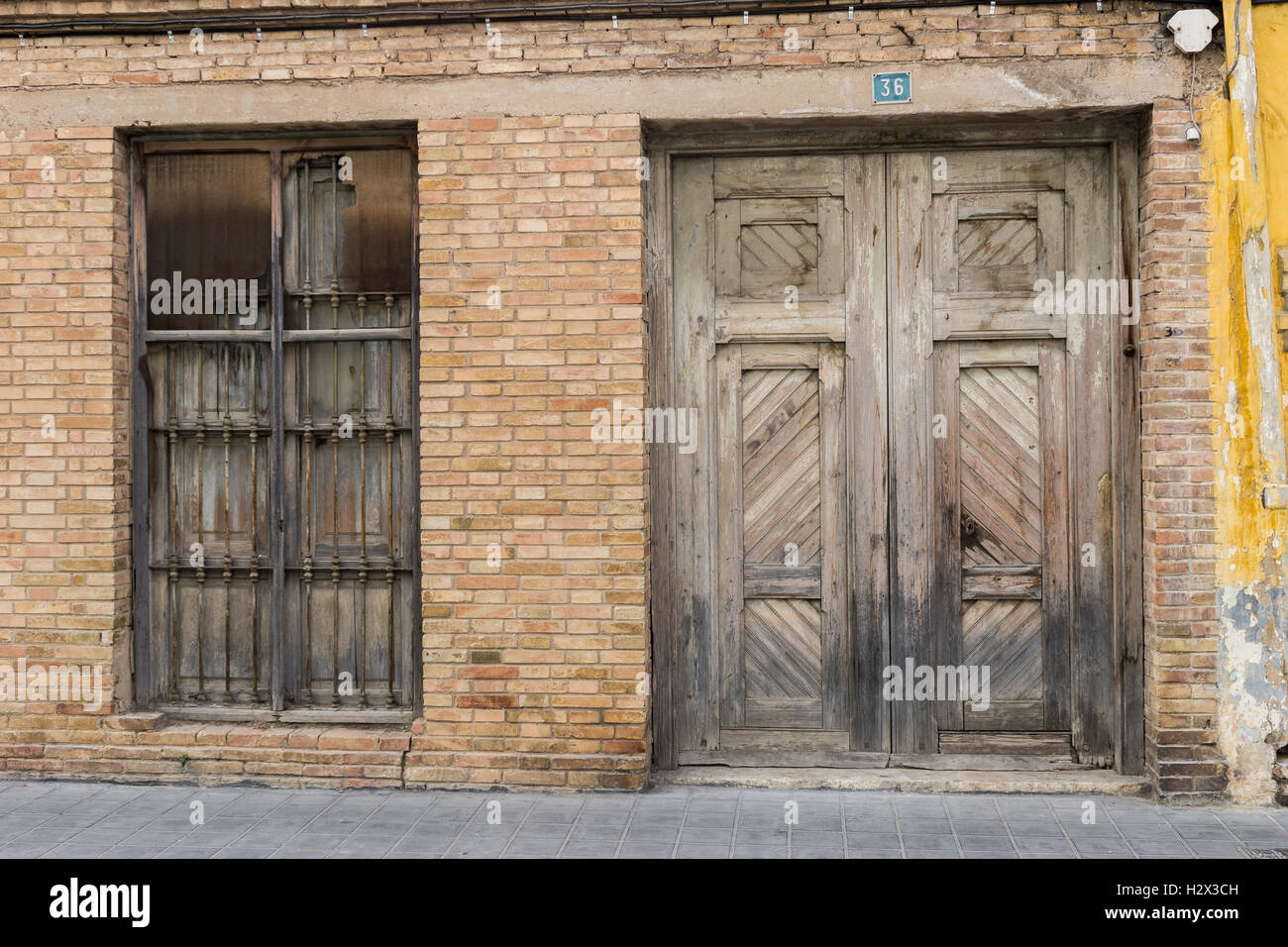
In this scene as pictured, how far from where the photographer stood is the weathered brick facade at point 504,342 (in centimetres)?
600

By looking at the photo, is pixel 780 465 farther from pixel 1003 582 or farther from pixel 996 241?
pixel 996 241

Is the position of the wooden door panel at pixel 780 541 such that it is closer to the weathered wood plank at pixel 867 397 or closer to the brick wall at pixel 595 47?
the weathered wood plank at pixel 867 397

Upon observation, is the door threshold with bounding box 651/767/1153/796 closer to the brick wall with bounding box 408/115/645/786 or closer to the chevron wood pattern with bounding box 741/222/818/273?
the brick wall with bounding box 408/115/645/786

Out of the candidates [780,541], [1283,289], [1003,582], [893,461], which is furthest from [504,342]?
[1283,289]

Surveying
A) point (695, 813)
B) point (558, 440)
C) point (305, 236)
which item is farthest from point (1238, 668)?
point (305, 236)

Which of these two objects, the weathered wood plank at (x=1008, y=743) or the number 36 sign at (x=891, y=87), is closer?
the number 36 sign at (x=891, y=87)

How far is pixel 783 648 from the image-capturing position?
654 centimetres

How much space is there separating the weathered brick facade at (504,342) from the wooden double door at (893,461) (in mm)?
363

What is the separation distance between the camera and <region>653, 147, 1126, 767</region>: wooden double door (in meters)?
6.38

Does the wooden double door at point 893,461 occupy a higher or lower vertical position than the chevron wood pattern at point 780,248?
lower

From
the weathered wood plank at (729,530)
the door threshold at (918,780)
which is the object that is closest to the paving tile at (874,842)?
the door threshold at (918,780)

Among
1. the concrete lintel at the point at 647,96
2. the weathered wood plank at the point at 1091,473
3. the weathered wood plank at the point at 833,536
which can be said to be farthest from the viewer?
the weathered wood plank at the point at 833,536

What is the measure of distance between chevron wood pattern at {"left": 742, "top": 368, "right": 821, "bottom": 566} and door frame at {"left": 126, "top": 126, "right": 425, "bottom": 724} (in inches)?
70.4

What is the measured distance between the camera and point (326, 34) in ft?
20.7
